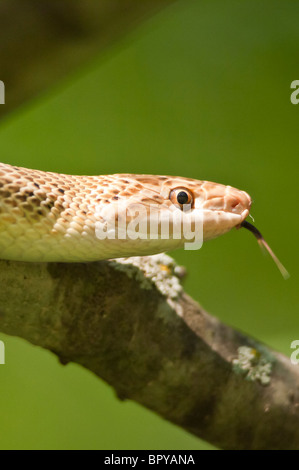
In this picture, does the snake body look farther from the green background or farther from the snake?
the green background

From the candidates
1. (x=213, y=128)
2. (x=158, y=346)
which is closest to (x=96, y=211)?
(x=158, y=346)

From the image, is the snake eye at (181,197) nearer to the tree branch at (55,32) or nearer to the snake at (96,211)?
the snake at (96,211)

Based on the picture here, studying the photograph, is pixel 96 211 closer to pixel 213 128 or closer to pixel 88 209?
pixel 88 209

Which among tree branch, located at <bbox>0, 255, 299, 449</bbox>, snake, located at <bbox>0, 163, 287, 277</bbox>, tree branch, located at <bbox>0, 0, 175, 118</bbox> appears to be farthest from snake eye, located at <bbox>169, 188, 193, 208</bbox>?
tree branch, located at <bbox>0, 0, 175, 118</bbox>

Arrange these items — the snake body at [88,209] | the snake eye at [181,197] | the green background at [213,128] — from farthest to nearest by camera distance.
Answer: the green background at [213,128], the snake eye at [181,197], the snake body at [88,209]

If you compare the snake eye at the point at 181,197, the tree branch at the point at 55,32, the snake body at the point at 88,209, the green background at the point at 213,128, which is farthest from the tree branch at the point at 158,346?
the green background at the point at 213,128

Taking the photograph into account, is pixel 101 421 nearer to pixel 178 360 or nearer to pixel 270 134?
pixel 178 360

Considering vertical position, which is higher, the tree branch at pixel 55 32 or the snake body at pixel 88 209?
the tree branch at pixel 55 32
